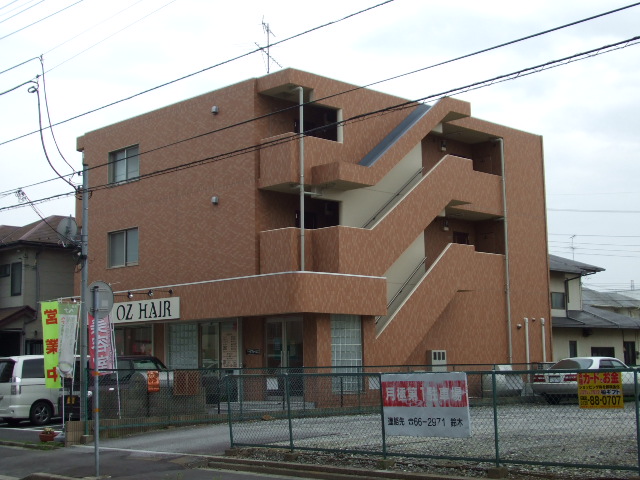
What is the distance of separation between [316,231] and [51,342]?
28.6 ft

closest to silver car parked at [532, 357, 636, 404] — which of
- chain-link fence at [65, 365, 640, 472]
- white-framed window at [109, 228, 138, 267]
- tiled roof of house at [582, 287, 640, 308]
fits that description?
chain-link fence at [65, 365, 640, 472]

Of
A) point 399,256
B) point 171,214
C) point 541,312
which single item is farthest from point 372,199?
point 541,312

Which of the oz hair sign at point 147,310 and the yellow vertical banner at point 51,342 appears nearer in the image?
the yellow vertical banner at point 51,342

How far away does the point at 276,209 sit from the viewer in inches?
1001

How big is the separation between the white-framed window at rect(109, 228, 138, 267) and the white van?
8.54 metres

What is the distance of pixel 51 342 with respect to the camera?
739 inches

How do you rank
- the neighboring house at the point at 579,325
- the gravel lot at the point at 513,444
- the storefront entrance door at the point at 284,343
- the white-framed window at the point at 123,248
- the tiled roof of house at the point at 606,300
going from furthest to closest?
the tiled roof of house at the point at 606,300 → the neighboring house at the point at 579,325 → the white-framed window at the point at 123,248 → the storefront entrance door at the point at 284,343 → the gravel lot at the point at 513,444

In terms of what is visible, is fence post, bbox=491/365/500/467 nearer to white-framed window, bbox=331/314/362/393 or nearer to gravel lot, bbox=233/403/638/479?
gravel lot, bbox=233/403/638/479

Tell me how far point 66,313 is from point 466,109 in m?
16.7

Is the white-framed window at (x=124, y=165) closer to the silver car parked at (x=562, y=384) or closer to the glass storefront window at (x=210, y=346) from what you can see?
the glass storefront window at (x=210, y=346)

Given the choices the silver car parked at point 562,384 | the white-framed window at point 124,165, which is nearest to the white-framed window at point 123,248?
the white-framed window at point 124,165

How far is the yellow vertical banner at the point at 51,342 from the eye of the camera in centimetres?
1864

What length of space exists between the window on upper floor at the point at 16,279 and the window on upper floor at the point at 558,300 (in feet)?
78.2

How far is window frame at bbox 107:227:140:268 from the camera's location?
29516mm
